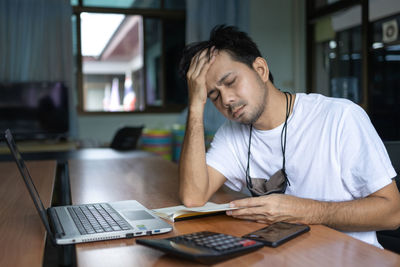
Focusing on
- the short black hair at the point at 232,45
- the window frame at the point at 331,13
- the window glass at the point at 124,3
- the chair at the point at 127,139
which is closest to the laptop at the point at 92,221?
the short black hair at the point at 232,45

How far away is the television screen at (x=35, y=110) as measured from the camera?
4.03 metres

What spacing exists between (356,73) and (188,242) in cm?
388

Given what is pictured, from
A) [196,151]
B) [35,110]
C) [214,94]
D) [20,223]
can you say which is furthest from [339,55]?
[20,223]

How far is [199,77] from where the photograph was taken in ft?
4.47

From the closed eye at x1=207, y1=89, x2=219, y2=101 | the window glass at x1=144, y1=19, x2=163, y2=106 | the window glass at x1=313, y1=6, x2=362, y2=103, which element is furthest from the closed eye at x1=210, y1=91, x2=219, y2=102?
the window glass at x1=144, y1=19, x2=163, y2=106

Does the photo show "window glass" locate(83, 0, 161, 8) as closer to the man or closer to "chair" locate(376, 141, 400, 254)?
the man

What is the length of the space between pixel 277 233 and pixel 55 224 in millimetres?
496

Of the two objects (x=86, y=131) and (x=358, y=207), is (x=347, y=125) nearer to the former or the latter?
(x=358, y=207)

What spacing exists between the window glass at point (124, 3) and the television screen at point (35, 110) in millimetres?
996

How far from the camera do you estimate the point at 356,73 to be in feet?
13.9

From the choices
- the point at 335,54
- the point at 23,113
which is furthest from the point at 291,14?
the point at 23,113

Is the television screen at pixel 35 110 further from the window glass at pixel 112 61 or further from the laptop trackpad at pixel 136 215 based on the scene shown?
the laptop trackpad at pixel 136 215

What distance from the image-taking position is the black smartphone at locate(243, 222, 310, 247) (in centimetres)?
84

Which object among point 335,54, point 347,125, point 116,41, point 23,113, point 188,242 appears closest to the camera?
point 188,242
